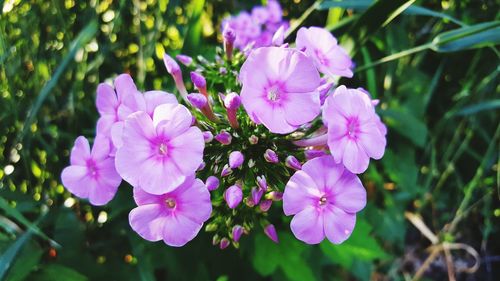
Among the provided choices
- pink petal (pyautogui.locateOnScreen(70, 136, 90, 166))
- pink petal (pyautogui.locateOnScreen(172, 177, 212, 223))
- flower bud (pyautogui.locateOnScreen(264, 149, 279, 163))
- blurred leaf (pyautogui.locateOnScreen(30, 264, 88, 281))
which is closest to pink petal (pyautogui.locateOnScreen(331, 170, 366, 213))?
flower bud (pyautogui.locateOnScreen(264, 149, 279, 163))

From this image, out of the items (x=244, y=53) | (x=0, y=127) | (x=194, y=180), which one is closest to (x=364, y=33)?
(x=244, y=53)

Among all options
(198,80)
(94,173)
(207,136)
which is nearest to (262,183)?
(207,136)

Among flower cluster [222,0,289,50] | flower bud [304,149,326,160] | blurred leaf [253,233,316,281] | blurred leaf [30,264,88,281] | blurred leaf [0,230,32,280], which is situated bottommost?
blurred leaf [253,233,316,281]

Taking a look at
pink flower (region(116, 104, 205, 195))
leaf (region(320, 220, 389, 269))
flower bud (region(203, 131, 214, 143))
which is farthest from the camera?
leaf (region(320, 220, 389, 269))

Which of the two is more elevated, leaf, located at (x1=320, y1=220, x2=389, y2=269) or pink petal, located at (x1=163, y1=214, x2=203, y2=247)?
pink petal, located at (x1=163, y1=214, x2=203, y2=247)

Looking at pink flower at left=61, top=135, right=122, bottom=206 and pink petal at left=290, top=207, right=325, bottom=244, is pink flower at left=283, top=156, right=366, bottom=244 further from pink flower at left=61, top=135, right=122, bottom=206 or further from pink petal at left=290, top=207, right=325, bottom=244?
pink flower at left=61, top=135, right=122, bottom=206

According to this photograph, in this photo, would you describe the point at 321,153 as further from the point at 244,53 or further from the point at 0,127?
the point at 0,127

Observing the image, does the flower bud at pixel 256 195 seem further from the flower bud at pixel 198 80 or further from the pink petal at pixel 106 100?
the pink petal at pixel 106 100

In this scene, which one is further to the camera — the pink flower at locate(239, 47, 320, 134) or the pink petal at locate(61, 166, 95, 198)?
the pink petal at locate(61, 166, 95, 198)
